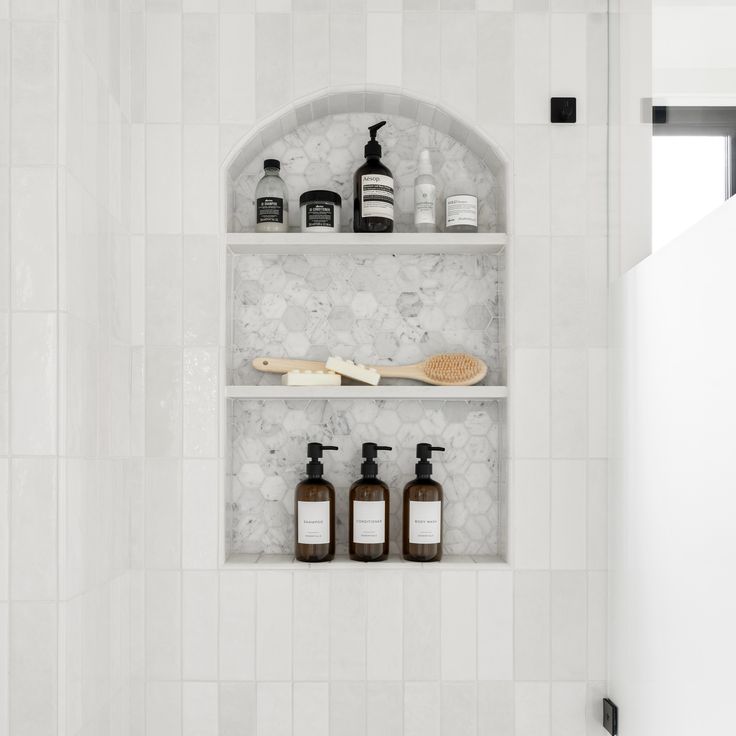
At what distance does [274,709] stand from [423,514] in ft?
1.51

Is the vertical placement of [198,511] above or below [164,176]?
below

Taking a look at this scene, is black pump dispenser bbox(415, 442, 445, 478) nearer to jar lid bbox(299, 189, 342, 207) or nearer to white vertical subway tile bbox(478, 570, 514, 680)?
white vertical subway tile bbox(478, 570, 514, 680)

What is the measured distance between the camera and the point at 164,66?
1503 millimetres

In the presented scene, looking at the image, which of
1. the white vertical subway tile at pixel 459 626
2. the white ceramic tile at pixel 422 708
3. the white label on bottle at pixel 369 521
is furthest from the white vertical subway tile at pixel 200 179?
the white ceramic tile at pixel 422 708

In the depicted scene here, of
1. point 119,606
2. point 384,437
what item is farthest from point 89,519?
point 384,437

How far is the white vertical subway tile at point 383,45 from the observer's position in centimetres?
151

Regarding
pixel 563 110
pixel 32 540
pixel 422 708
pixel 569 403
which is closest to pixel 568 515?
pixel 569 403

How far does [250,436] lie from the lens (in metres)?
1.58

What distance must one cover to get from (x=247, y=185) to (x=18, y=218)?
1.82ft

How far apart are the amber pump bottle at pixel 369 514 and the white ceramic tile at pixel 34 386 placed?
0.57m

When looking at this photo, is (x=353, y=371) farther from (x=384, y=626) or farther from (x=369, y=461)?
(x=384, y=626)

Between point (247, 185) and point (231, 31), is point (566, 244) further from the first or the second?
point (231, 31)

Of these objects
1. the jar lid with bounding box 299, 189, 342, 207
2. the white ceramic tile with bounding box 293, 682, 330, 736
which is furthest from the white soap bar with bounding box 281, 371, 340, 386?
the white ceramic tile with bounding box 293, 682, 330, 736

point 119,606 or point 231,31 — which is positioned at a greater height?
point 231,31
